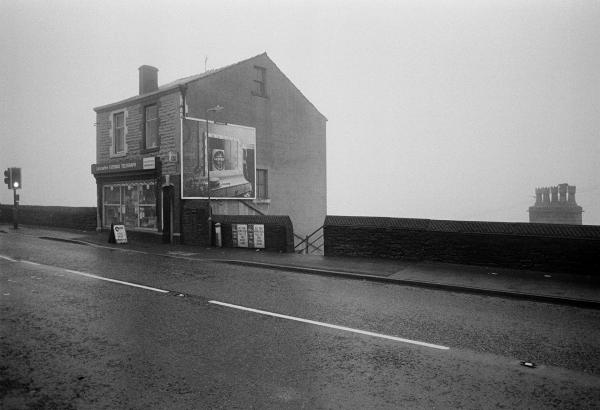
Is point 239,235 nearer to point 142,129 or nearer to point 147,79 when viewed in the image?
point 142,129

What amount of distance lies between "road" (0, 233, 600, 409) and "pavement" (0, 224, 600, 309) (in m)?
0.53

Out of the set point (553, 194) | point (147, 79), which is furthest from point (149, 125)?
point (553, 194)

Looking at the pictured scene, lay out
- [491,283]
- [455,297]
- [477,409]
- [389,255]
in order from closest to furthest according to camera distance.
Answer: [477,409] → [455,297] → [491,283] → [389,255]

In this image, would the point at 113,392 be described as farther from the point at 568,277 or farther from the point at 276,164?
the point at 276,164

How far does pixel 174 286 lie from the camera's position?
9.80 meters

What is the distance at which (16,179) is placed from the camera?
25984mm

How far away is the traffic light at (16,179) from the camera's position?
84.8 feet

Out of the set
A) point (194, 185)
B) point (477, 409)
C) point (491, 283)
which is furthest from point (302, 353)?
point (194, 185)

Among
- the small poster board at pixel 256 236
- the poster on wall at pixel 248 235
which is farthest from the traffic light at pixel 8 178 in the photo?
the small poster board at pixel 256 236

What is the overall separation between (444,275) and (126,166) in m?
18.1

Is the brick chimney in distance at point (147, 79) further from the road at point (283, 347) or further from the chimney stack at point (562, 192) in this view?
the chimney stack at point (562, 192)

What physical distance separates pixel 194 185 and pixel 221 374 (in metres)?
16.3

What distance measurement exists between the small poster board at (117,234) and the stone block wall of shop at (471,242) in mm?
10444

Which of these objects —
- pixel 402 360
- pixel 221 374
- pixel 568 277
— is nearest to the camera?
pixel 221 374
